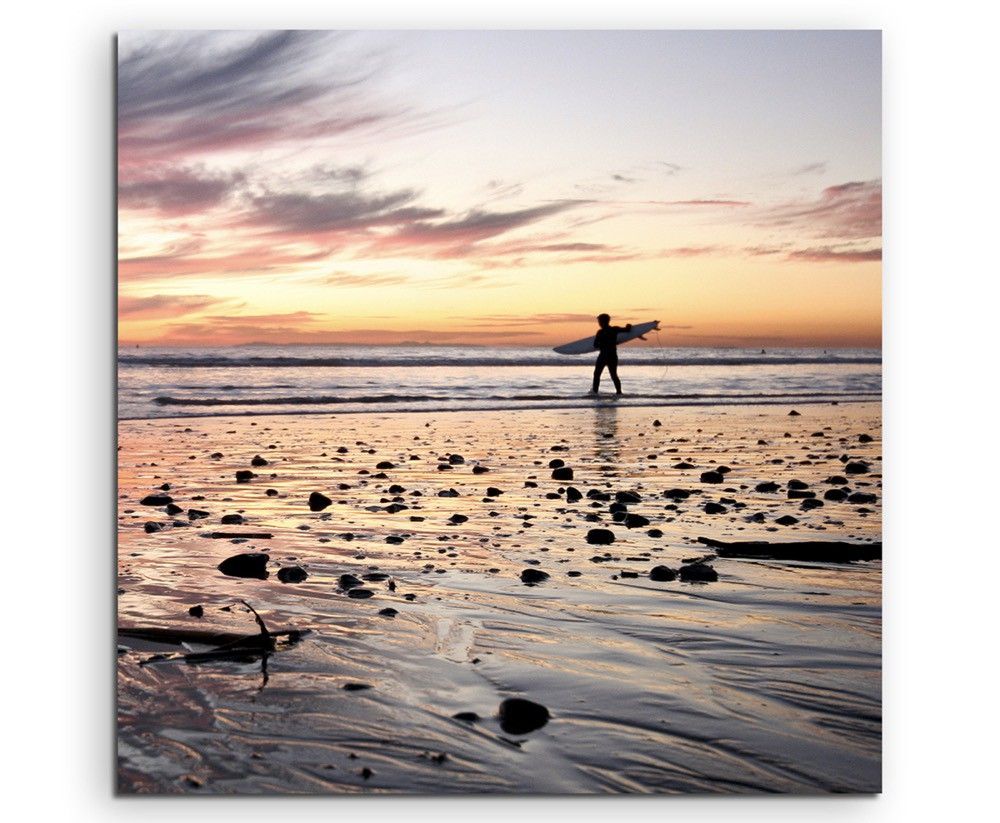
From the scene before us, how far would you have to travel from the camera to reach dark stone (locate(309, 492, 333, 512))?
541 cm

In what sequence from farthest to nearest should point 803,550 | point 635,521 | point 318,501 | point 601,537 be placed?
point 318,501, point 635,521, point 601,537, point 803,550

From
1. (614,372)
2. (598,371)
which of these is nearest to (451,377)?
(598,371)

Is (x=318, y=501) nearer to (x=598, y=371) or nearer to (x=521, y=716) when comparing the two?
(x=598, y=371)

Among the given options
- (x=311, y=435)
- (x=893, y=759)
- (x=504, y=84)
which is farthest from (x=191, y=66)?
(x=893, y=759)

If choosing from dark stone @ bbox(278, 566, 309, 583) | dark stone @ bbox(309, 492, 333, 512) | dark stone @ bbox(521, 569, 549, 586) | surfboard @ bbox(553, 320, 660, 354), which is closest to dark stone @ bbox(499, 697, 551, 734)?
dark stone @ bbox(521, 569, 549, 586)

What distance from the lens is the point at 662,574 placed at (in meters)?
4.71

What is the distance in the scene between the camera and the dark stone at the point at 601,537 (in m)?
5.04

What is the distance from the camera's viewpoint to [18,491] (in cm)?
460

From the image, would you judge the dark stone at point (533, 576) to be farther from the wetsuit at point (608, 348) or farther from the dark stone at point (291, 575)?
the wetsuit at point (608, 348)

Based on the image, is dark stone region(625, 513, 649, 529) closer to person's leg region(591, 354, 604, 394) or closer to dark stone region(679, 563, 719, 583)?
dark stone region(679, 563, 719, 583)

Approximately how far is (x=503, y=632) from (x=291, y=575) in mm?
971

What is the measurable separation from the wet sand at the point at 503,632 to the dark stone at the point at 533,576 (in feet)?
0.08

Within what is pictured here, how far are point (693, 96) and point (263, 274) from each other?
2.06 metres

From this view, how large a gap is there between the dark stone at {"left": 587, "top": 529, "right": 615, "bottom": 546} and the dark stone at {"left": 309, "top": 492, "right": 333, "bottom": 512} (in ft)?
4.21
